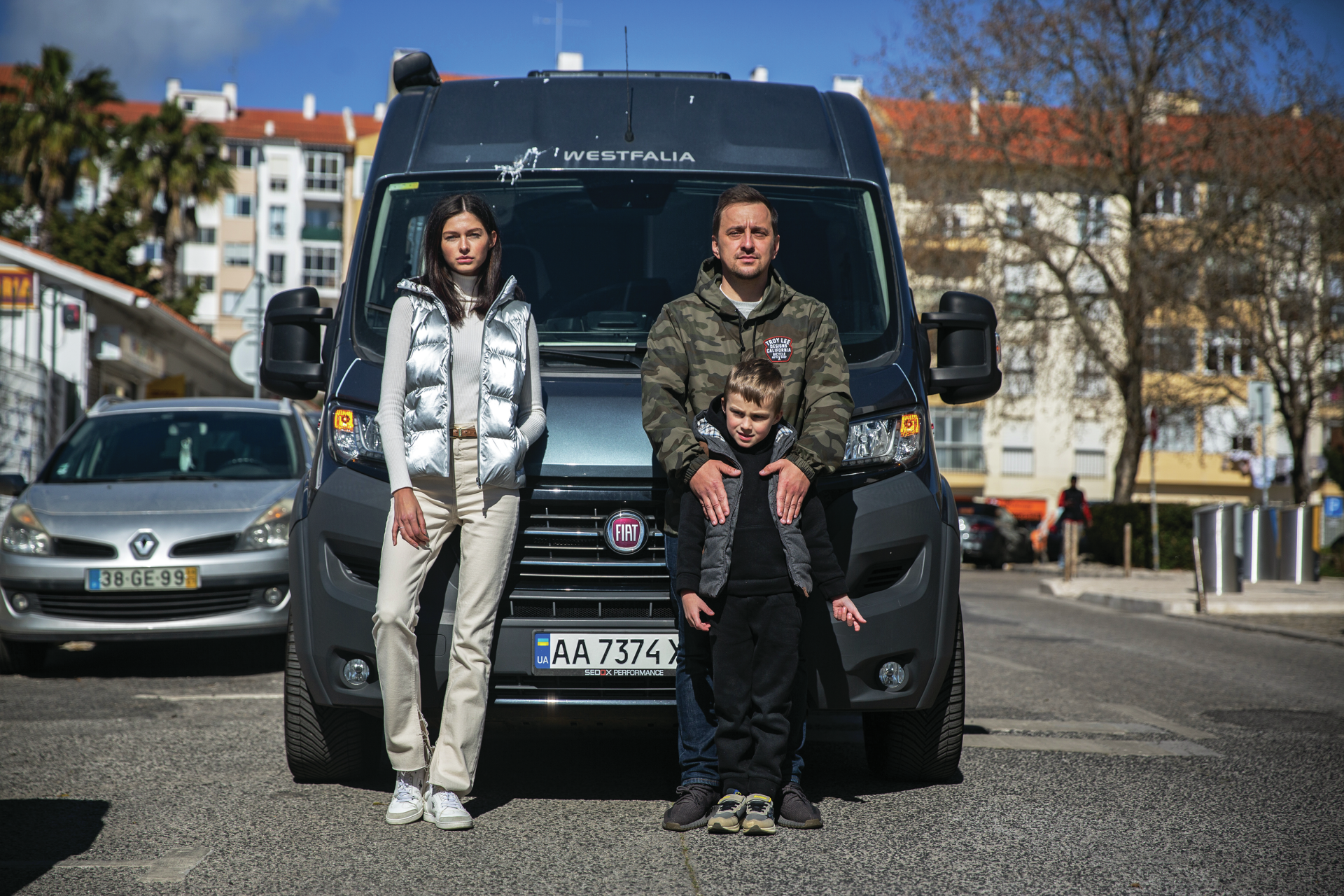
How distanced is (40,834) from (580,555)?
188 cm

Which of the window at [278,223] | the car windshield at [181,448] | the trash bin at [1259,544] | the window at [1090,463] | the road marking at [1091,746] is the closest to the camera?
the road marking at [1091,746]

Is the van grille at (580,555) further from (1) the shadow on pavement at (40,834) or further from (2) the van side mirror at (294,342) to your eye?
(1) the shadow on pavement at (40,834)

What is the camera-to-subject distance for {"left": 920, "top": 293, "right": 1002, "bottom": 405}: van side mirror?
5023 millimetres

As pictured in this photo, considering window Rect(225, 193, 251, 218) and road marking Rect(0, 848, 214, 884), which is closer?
road marking Rect(0, 848, 214, 884)

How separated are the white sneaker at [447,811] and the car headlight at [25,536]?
15.0 ft

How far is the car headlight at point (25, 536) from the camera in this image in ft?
26.0

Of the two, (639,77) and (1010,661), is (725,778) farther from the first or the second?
(1010,661)

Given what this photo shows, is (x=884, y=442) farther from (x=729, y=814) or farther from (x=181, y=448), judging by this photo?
(x=181, y=448)

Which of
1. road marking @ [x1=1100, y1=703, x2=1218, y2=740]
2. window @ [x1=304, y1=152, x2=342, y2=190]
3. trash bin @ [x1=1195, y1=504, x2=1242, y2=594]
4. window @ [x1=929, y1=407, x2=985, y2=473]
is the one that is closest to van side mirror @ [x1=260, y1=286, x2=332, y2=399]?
road marking @ [x1=1100, y1=703, x2=1218, y2=740]

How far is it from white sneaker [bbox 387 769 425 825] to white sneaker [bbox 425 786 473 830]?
0.16ft

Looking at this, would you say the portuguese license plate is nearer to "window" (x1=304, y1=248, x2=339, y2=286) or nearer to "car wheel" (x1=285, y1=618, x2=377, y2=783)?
"car wheel" (x1=285, y1=618, x2=377, y2=783)

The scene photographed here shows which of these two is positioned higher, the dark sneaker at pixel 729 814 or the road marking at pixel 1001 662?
the dark sneaker at pixel 729 814

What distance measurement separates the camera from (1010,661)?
32.4 ft

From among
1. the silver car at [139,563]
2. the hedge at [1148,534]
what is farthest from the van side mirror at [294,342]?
the hedge at [1148,534]
